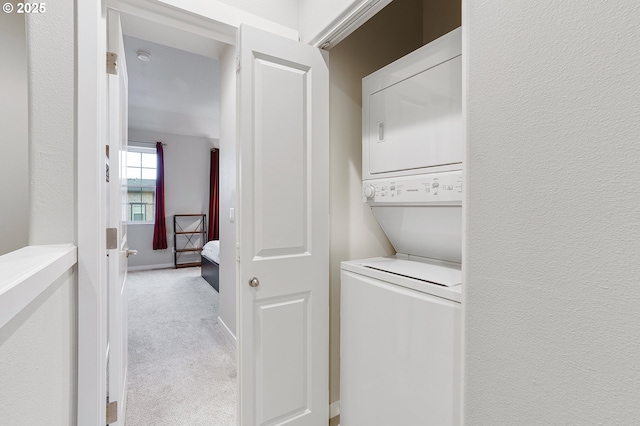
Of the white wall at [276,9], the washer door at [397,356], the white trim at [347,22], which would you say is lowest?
the washer door at [397,356]

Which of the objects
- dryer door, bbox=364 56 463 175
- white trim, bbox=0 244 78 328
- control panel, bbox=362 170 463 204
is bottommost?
white trim, bbox=0 244 78 328

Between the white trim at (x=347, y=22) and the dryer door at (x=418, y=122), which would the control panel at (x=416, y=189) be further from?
the white trim at (x=347, y=22)

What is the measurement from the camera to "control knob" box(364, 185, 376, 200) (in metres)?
1.53

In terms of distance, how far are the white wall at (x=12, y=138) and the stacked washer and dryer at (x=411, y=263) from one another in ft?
5.21

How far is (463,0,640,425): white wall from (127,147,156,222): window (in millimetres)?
6349

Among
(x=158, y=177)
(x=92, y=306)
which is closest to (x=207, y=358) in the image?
(x=92, y=306)

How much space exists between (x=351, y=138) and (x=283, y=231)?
753 millimetres

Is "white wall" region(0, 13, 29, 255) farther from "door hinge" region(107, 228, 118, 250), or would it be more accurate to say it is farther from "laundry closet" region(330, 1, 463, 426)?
"laundry closet" region(330, 1, 463, 426)

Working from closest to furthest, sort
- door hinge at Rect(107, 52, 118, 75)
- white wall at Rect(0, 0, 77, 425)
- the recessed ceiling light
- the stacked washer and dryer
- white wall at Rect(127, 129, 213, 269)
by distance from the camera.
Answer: white wall at Rect(0, 0, 77, 425) → the stacked washer and dryer → door hinge at Rect(107, 52, 118, 75) → the recessed ceiling light → white wall at Rect(127, 129, 213, 269)

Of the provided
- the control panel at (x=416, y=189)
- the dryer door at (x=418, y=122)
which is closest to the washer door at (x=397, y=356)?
the control panel at (x=416, y=189)

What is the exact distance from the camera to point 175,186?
604 centimetres

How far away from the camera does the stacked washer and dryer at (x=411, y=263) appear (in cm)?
109

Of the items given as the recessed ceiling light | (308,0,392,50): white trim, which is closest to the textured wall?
(308,0,392,50): white trim

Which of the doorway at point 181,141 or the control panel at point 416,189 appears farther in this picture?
the doorway at point 181,141
